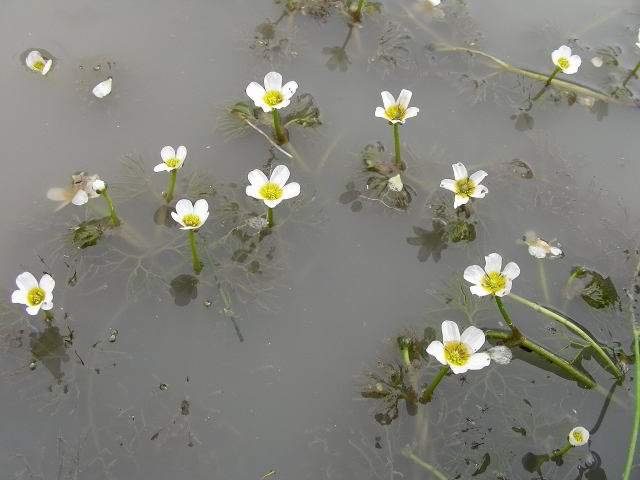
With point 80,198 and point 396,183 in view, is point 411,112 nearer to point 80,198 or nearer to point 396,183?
point 396,183

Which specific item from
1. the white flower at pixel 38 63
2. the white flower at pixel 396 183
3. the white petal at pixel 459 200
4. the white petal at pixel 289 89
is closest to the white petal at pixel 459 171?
the white petal at pixel 459 200

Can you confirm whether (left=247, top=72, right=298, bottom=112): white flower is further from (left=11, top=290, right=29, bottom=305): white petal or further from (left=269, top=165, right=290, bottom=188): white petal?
(left=11, top=290, right=29, bottom=305): white petal

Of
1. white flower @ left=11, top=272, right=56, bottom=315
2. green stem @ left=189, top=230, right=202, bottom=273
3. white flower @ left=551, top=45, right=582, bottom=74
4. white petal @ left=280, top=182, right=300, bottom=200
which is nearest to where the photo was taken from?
white flower @ left=11, top=272, right=56, bottom=315

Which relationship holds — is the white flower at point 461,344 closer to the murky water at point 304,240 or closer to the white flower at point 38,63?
the murky water at point 304,240

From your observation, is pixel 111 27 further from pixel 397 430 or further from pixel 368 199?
pixel 397 430

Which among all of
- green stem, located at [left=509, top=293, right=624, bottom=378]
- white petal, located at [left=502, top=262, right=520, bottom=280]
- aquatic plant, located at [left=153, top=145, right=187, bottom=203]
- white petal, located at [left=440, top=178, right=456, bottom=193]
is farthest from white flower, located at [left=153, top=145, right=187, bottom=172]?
green stem, located at [left=509, top=293, right=624, bottom=378]
